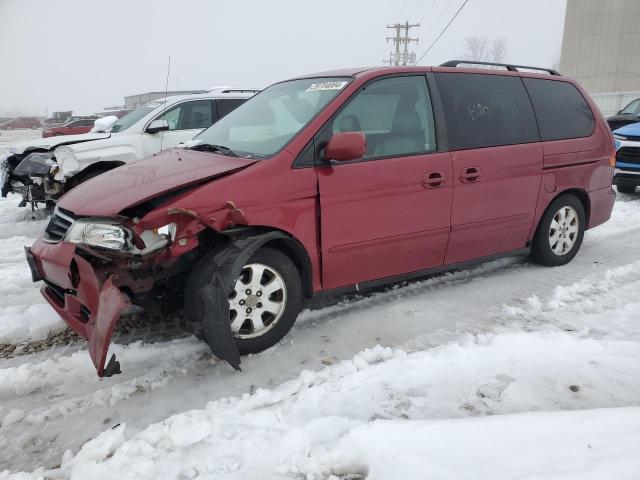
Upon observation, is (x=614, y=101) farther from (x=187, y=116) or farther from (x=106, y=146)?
(x=106, y=146)

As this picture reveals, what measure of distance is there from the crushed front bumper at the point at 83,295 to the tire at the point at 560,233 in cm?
372

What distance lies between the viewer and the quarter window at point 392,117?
11.5 feet

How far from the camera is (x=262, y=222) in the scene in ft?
10.1

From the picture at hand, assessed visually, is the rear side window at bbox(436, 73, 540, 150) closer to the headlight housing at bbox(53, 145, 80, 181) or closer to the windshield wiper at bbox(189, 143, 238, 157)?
the windshield wiper at bbox(189, 143, 238, 157)

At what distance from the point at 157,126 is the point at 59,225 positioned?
4.15 meters

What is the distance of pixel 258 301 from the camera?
3.09 m

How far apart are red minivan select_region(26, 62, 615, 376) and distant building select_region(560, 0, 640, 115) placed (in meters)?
40.7

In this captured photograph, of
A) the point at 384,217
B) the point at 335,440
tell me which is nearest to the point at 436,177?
the point at 384,217

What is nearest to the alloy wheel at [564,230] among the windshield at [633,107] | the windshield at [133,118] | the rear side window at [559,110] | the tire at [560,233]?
the tire at [560,233]

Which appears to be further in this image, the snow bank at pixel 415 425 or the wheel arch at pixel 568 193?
the wheel arch at pixel 568 193

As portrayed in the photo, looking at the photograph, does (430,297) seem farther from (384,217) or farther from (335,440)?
(335,440)

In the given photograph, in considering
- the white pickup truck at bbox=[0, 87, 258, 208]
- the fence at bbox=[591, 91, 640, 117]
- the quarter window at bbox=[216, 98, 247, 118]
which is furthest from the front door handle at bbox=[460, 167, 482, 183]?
the fence at bbox=[591, 91, 640, 117]

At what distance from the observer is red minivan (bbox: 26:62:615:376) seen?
281 centimetres

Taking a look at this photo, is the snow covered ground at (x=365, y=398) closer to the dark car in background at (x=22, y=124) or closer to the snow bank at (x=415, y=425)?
the snow bank at (x=415, y=425)
